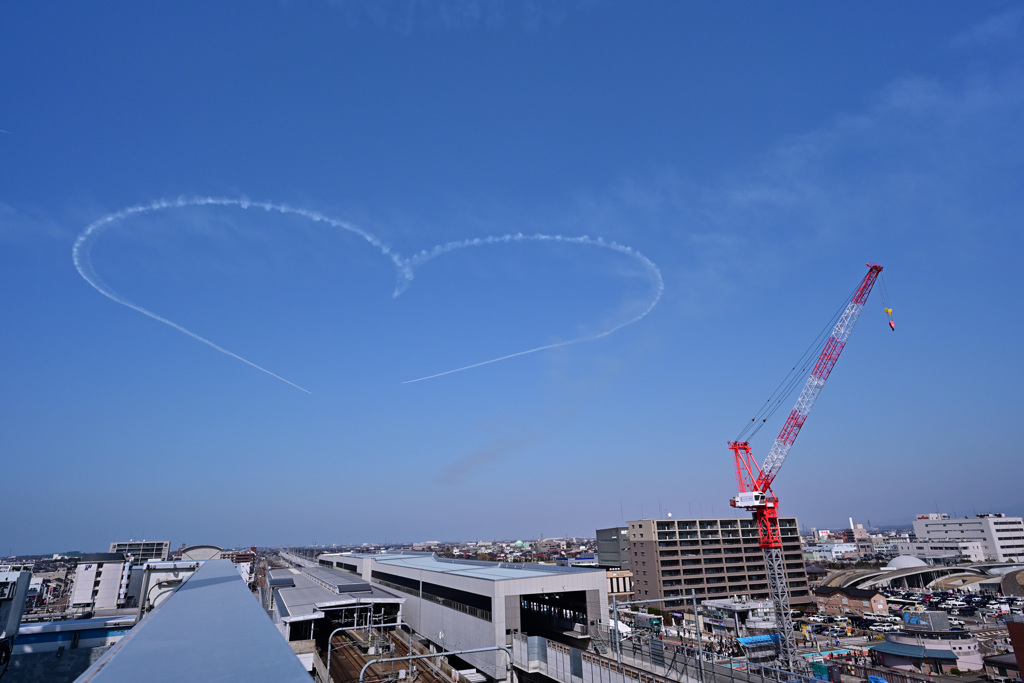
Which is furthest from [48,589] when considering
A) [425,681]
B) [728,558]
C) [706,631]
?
[728,558]

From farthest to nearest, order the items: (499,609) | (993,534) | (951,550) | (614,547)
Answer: (951,550) → (993,534) → (614,547) → (499,609)

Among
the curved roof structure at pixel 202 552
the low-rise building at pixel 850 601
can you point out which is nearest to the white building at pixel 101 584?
the curved roof structure at pixel 202 552

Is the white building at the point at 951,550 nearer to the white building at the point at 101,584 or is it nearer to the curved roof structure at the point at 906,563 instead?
the curved roof structure at the point at 906,563

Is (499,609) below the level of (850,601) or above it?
above

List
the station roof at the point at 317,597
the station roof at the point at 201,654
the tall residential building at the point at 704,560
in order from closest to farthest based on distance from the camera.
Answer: the station roof at the point at 201,654, the station roof at the point at 317,597, the tall residential building at the point at 704,560

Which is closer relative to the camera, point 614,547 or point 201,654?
point 201,654

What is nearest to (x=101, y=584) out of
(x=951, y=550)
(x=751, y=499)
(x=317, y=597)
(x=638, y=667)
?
(x=317, y=597)

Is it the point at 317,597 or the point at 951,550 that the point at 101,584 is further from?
the point at 951,550

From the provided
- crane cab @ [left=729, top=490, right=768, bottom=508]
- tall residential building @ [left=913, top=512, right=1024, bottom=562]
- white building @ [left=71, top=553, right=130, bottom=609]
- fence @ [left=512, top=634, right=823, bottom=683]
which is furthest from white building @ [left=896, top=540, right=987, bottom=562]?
white building @ [left=71, top=553, right=130, bottom=609]
